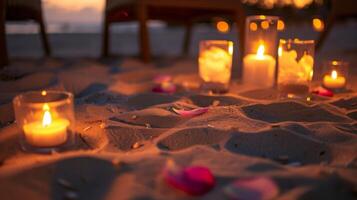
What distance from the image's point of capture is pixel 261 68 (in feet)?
7.88

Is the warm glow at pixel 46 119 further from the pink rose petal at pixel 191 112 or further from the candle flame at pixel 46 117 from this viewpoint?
the pink rose petal at pixel 191 112

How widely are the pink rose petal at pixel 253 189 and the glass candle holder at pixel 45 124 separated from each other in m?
0.71

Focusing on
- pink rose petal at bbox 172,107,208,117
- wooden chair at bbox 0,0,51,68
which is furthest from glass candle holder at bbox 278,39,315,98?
wooden chair at bbox 0,0,51,68

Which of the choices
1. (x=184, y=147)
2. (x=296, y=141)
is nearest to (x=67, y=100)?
(x=184, y=147)

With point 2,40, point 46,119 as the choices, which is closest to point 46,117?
point 46,119

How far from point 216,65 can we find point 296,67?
532 millimetres

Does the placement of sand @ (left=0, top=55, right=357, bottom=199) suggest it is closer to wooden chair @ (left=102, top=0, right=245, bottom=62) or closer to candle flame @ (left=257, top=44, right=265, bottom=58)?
candle flame @ (left=257, top=44, right=265, bottom=58)

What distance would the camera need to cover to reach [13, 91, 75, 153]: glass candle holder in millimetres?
1263

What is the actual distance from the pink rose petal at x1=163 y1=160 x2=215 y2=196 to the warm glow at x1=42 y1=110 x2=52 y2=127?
56 centimetres

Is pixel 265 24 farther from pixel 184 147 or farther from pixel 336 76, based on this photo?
pixel 184 147

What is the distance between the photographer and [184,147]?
133 cm

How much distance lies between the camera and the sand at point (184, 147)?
1000 mm

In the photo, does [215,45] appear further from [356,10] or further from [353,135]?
[356,10]

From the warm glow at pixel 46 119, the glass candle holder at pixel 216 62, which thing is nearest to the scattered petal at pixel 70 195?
the warm glow at pixel 46 119
